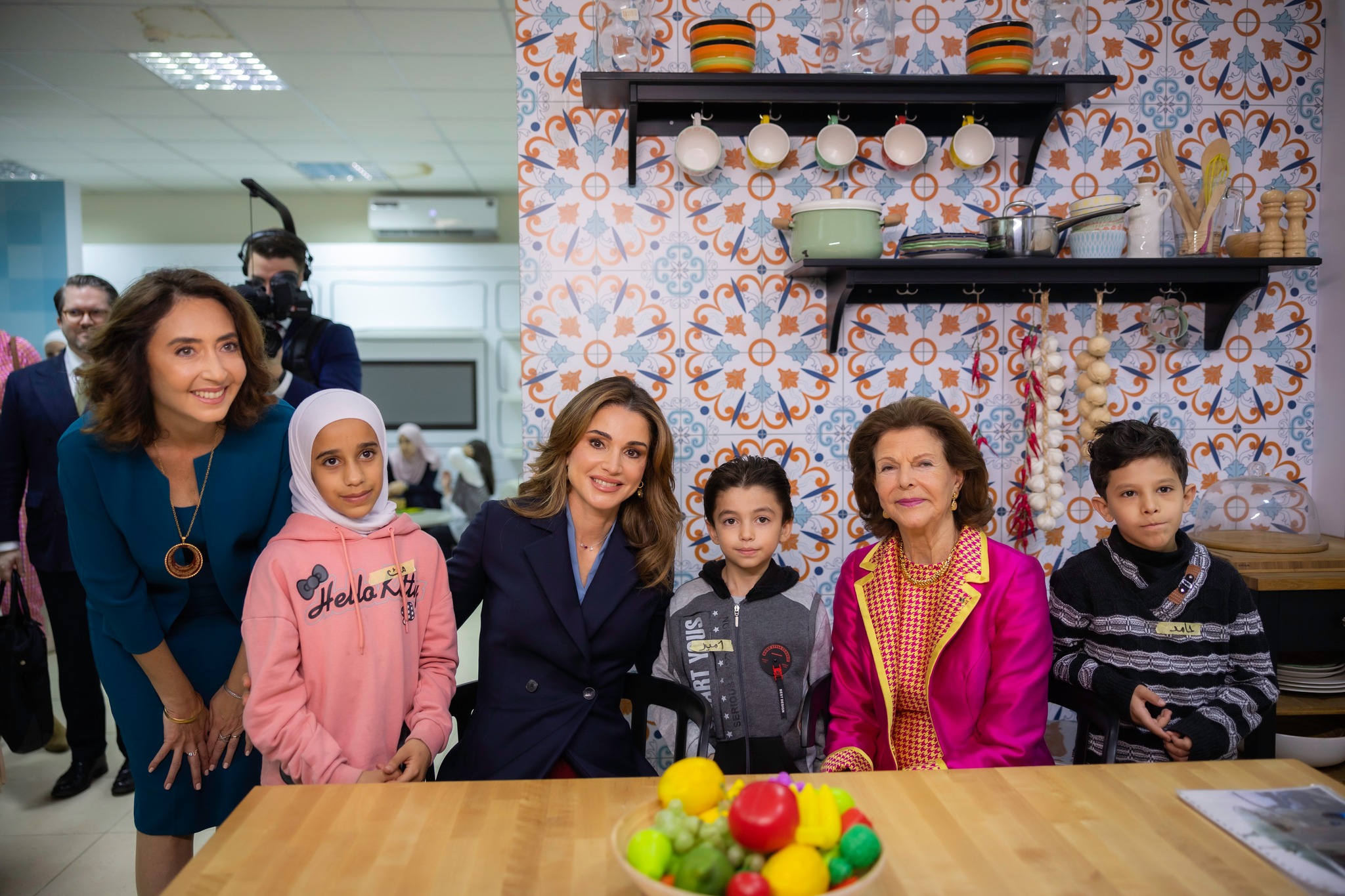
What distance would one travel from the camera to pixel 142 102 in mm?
4359

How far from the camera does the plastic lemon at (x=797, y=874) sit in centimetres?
77

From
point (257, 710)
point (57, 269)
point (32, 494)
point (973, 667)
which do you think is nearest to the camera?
point (257, 710)

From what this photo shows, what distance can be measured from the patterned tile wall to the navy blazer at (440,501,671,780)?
0.49 meters

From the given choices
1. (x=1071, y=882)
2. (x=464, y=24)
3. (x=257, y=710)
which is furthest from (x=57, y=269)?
(x=1071, y=882)

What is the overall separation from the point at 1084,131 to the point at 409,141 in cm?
385

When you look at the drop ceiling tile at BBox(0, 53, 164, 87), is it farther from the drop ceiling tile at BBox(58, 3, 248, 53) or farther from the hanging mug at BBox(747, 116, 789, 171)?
the hanging mug at BBox(747, 116, 789, 171)

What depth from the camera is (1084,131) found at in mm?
2312

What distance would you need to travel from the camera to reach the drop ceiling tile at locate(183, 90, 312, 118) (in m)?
4.21

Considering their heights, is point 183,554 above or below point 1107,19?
below

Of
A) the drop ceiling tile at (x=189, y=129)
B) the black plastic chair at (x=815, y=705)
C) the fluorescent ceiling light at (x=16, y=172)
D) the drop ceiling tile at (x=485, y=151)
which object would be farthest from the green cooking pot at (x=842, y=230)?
the fluorescent ceiling light at (x=16, y=172)

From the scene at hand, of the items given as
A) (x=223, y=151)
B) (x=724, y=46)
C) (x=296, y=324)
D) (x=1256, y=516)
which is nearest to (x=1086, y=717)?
(x=1256, y=516)

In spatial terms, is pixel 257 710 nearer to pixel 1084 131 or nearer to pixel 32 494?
pixel 32 494

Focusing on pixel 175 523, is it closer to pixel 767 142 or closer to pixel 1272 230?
pixel 767 142

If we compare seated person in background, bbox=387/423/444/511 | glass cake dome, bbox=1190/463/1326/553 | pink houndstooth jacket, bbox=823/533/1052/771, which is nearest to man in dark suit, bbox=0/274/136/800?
pink houndstooth jacket, bbox=823/533/1052/771
